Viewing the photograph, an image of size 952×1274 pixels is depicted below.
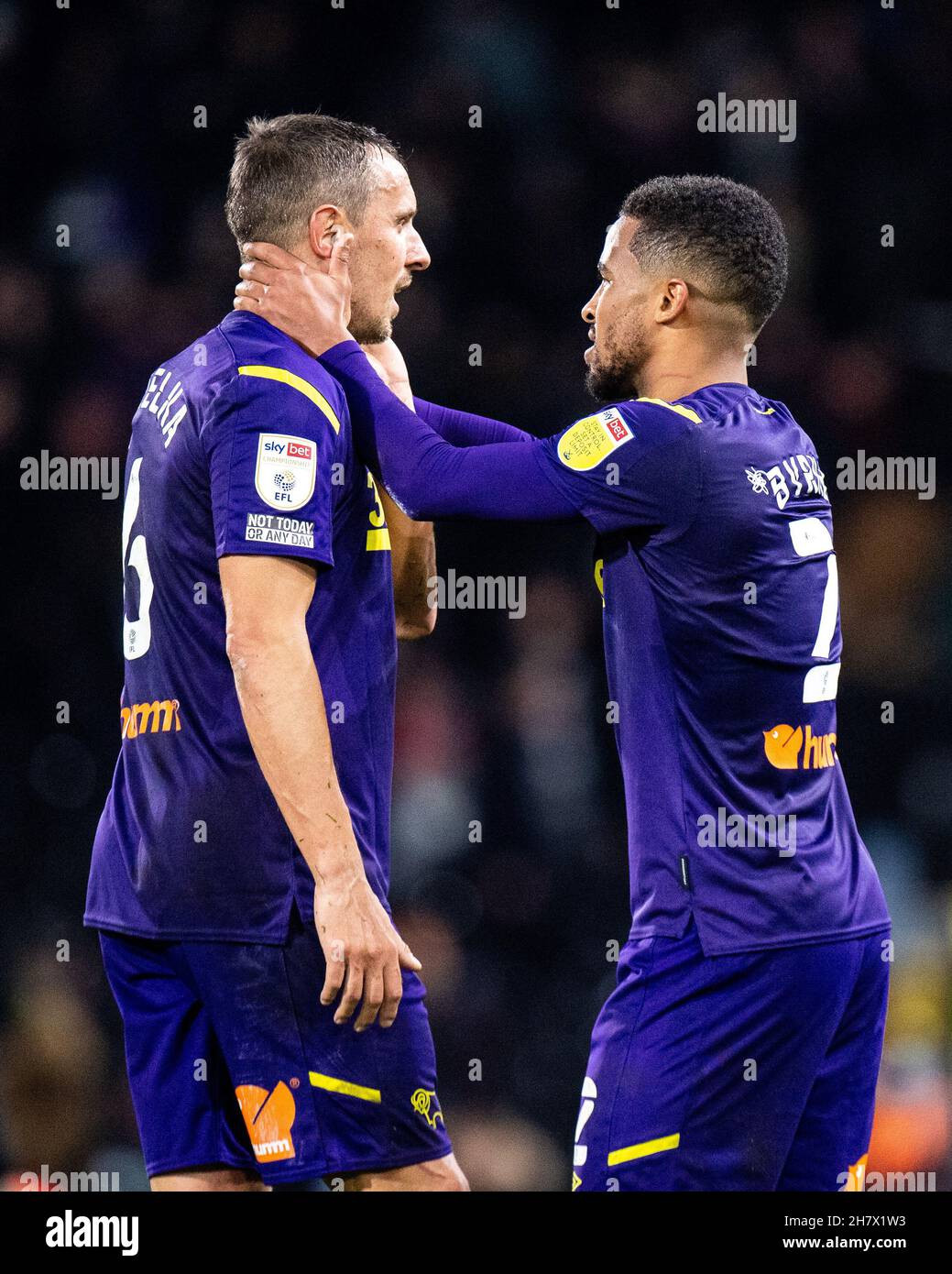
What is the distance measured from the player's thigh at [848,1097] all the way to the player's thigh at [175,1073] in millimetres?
945

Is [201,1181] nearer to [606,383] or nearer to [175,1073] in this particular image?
[175,1073]

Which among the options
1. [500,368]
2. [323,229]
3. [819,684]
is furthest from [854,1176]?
[500,368]

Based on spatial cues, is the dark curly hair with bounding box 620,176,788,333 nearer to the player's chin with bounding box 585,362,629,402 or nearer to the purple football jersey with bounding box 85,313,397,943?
the player's chin with bounding box 585,362,629,402

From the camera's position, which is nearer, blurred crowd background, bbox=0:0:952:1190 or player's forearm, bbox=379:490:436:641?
player's forearm, bbox=379:490:436:641

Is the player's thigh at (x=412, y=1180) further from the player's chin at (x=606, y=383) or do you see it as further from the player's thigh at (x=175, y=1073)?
the player's chin at (x=606, y=383)

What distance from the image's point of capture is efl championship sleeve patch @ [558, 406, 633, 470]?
109 inches

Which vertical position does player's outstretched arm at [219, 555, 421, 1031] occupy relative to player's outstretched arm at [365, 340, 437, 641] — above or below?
below

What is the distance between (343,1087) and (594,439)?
117cm

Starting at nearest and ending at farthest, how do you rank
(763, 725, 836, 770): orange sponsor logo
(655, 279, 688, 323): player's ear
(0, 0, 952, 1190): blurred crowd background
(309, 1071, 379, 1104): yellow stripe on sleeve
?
(309, 1071, 379, 1104): yellow stripe on sleeve < (763, 725, 836, 770): orange sponsor logo < (655, 279, 688, 323): player's ear < (0, 0, 952, 1190): blurred crowd background

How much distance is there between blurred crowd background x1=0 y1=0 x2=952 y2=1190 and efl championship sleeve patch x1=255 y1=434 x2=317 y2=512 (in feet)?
8.43

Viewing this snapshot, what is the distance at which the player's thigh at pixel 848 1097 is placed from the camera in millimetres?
2715

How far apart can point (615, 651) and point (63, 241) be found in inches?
128

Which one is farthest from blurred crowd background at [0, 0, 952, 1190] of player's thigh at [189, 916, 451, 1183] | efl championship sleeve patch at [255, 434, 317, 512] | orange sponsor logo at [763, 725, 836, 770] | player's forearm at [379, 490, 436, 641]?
efl championship sleeve patch at [255, 434, 317, 512]

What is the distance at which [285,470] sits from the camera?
2.62 meters
